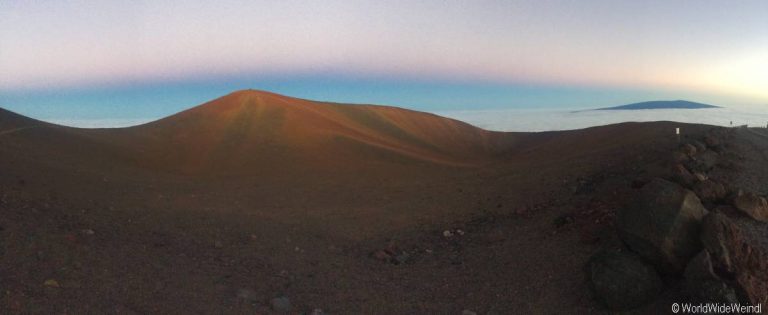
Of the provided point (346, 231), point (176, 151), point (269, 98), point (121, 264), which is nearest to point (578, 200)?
point (346, 231)

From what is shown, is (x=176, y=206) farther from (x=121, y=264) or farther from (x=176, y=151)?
(x=176, y=151)

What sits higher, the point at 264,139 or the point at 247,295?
the point at 264,139

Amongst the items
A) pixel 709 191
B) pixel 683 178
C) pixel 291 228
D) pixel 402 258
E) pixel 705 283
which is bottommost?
pixel 402 258

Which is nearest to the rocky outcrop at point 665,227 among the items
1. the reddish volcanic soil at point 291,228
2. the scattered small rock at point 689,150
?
the reddish volcanic soil at point 291,228

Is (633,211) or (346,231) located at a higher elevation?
(633,211)

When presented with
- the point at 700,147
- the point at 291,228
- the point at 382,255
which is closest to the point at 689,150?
the point at 700,147

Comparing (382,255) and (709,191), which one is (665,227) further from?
(382,255)

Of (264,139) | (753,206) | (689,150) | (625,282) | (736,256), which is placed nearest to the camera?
(736,256)

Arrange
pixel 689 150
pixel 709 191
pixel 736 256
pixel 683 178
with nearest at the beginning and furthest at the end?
pixel 736 256, pixel 709 191, pixel 683 178, pixel 689 150

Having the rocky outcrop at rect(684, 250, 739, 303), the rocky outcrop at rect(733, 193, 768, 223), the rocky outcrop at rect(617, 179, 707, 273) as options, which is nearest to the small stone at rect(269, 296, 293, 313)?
the rocky outcrop at rect(617, 179, 707, 273)
